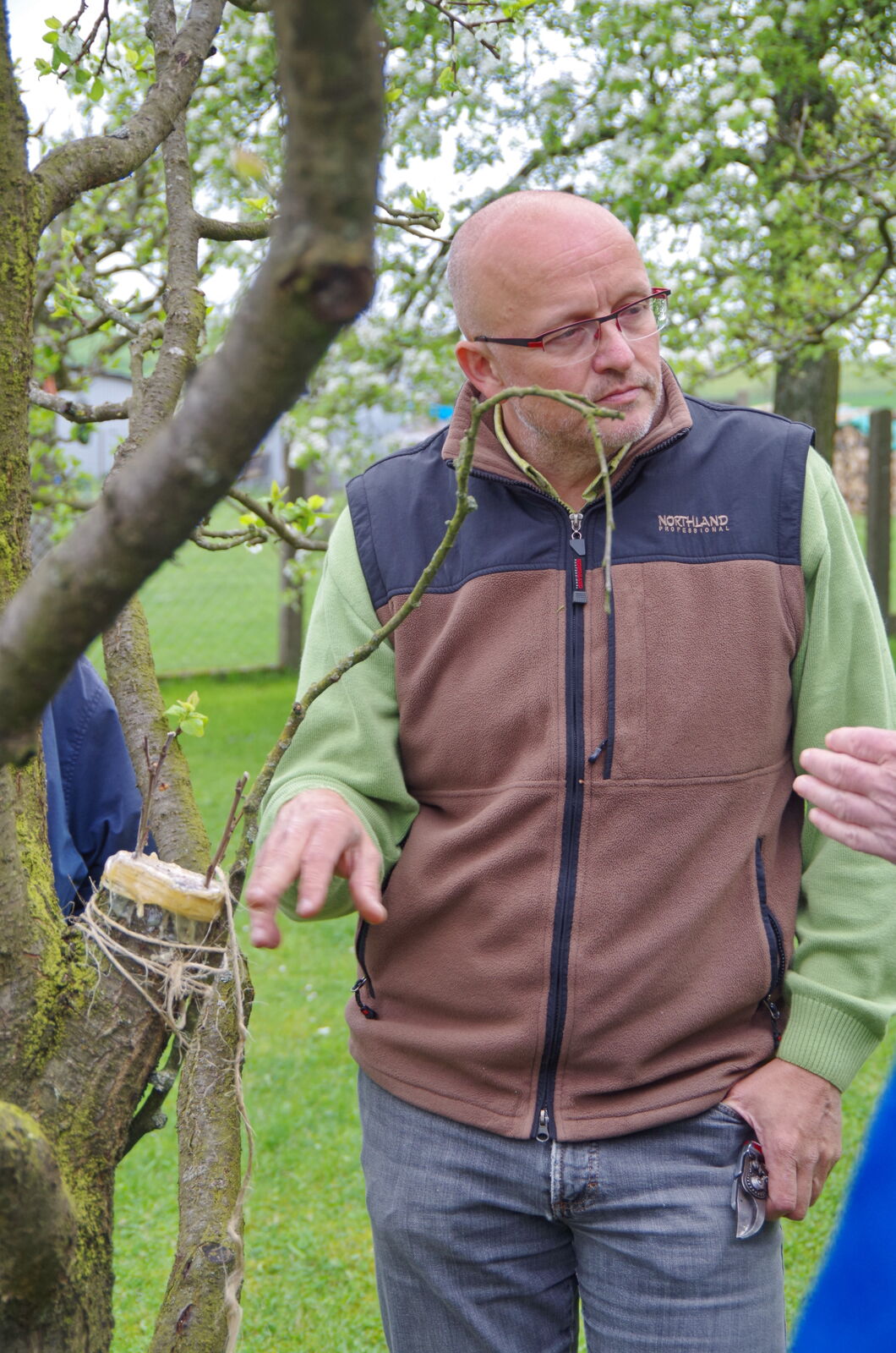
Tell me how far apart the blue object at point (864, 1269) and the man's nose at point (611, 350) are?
1.16 meters

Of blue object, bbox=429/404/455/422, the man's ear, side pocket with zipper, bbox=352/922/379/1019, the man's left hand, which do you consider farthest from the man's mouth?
blue object, bbox=429/404/455/422

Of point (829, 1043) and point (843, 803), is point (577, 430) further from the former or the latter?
point (829, 1043)

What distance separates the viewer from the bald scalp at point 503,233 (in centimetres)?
216

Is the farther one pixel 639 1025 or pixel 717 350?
pixel 717 350

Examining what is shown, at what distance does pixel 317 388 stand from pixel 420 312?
37.5 inches

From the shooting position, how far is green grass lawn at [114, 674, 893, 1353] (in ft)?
12.1

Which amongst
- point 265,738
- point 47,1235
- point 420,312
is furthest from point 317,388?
point 47,1235

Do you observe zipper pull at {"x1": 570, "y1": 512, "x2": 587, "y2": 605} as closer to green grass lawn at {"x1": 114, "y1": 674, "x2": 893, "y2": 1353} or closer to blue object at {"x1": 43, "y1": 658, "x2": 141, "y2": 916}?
blue object at {"x1": 43, "y1": 658, "x2": 141, "y2": 916}

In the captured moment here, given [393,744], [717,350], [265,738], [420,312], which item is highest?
[420,312]

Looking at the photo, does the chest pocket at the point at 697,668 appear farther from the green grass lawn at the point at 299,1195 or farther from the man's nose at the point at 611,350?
the green grass lawn at the point at 299,1195

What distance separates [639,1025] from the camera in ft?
6.55

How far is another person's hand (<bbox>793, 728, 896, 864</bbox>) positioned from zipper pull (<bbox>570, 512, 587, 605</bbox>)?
0.45 metres

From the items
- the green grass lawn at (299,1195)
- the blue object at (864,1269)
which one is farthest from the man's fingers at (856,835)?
the green grass lawn at (299,1195)

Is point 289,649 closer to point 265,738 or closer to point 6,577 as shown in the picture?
point 265,738
